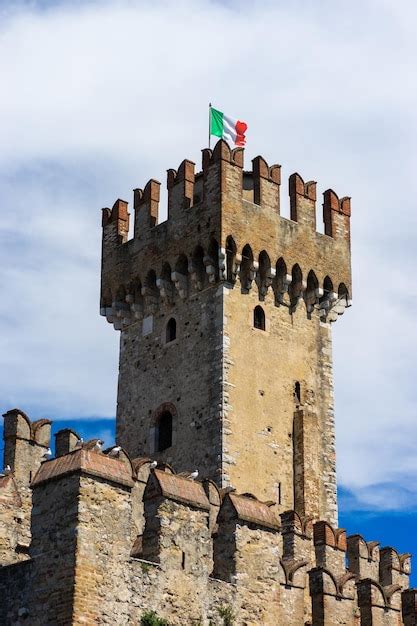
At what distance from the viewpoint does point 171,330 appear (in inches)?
1425

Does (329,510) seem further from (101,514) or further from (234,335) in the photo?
(101,514)

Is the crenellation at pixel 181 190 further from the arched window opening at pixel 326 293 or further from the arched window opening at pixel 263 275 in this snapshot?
the arched window opening at pixel 326 293

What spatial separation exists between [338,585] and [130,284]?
53.3 feet

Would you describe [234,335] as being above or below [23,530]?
above

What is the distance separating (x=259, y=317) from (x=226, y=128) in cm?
576

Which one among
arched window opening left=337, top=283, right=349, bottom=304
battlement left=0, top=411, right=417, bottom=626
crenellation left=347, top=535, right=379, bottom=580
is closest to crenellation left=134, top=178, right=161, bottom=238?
arched window opening left=337, top=283, right=349, bottom=304

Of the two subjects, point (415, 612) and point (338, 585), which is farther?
point (415, 612)

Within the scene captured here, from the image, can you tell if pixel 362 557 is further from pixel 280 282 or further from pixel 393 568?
pixel 280 282

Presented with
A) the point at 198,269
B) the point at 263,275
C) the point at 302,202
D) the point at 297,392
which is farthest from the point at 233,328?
the point at 302,202

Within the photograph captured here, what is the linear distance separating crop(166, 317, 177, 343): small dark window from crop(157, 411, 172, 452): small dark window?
2.07 metres

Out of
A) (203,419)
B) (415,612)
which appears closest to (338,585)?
(415,612)

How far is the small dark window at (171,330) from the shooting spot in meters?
36.0

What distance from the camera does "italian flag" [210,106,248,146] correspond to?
1491 inches

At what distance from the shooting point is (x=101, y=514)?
1841 centimetres
